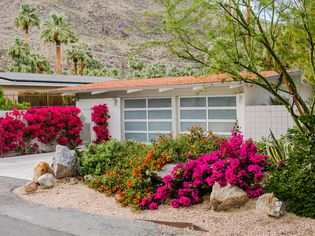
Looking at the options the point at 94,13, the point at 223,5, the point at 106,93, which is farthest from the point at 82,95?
the point at 94,13

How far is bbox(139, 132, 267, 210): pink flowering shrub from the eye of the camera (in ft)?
24.8

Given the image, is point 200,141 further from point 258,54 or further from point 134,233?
point 134,233

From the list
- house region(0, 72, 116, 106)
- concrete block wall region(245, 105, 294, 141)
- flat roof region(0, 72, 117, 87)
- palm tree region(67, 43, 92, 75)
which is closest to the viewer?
concrete block wall region(245, 105, 294, 141)

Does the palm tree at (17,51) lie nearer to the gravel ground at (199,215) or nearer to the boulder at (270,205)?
the gravel ground at (199,215)

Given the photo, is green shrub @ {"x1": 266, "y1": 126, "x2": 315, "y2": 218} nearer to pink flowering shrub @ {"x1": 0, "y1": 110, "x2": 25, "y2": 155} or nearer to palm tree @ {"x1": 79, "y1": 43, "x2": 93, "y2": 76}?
pink flowering shrub @ {"x1": 0, "y1": 110, "x2": 25, "y2": 155}

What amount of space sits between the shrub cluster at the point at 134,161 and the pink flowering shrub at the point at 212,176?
37 cm

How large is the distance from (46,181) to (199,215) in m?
4.28

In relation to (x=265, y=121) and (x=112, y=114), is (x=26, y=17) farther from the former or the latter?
(x=265, y=121)

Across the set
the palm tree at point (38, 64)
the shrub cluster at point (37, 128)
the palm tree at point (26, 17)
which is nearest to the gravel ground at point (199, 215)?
the shrub cluster at point (37, 128)

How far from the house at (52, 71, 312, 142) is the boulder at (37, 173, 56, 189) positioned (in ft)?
19.1

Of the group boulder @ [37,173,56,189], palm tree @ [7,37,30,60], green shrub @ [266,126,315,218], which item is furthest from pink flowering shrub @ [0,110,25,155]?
palm tree @ [7,37,30,60]

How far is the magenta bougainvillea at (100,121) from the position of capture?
19641mm

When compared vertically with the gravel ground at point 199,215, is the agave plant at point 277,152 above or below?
above

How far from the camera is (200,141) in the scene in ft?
31.5
